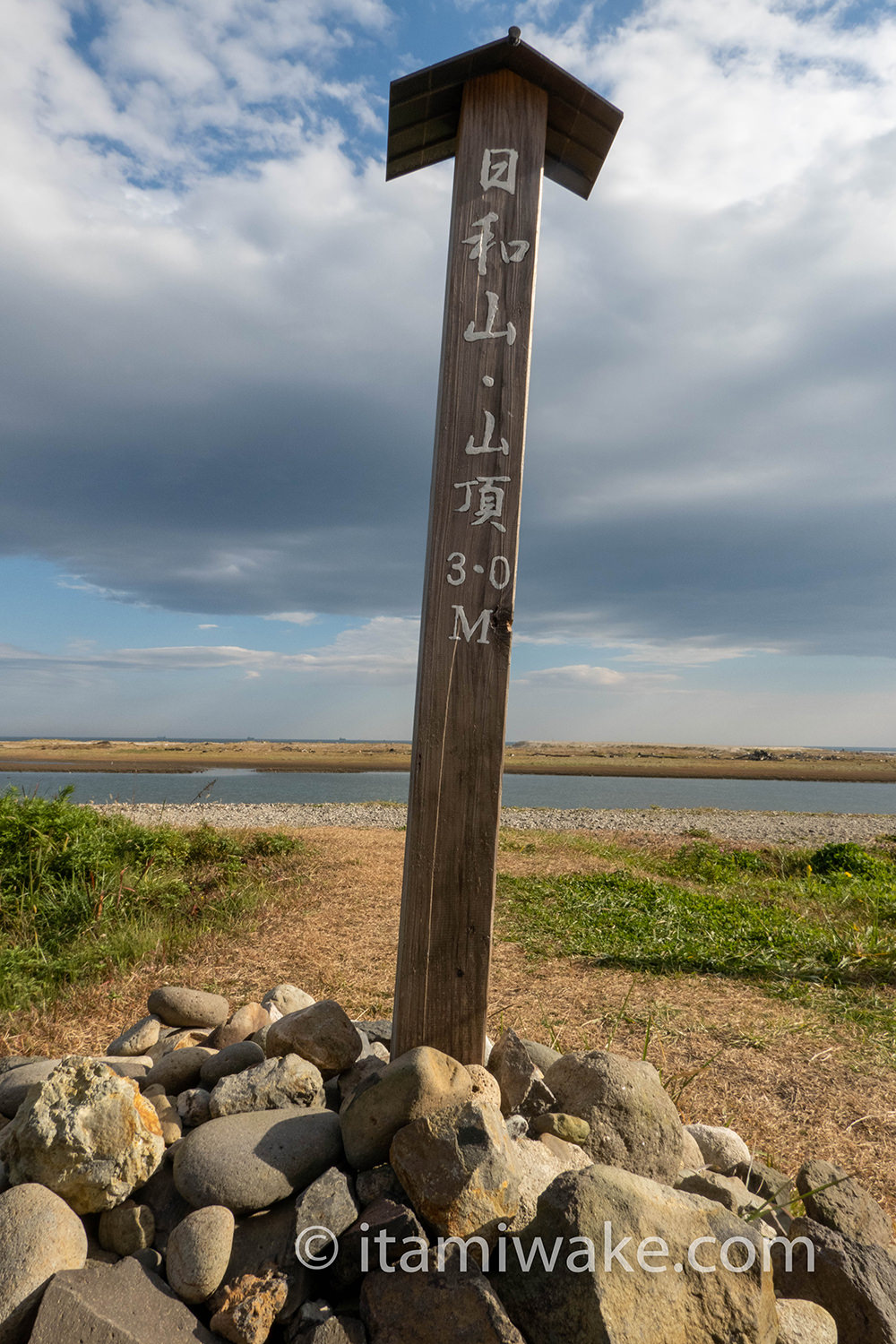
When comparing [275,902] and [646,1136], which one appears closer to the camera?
[646,1136]

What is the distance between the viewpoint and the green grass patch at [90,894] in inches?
196

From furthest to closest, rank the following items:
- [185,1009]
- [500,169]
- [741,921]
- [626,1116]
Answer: [741,921], [185,1009], [500,169], [626,1116]

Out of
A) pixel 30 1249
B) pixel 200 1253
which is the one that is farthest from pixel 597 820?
pixel 30 1249

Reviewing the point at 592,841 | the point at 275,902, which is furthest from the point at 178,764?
the point at 275,902

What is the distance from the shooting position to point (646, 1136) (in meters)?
2.63

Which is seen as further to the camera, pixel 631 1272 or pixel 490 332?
pixel 490 332

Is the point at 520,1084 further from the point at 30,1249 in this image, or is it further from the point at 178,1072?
the point at 30,1249

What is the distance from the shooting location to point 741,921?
23.4 ft

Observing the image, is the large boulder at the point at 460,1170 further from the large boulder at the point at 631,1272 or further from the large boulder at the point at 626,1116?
the large boulder at the point at 626,1116

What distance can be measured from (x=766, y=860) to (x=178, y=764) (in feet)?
166

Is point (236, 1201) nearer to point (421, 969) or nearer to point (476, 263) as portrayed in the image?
point (421, 969)

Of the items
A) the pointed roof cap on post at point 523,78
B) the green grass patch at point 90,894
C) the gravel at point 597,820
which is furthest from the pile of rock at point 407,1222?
the gravel at point 597,820

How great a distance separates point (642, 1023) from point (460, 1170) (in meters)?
2.95

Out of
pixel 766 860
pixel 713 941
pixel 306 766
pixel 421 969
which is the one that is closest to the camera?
pixel 421 969
